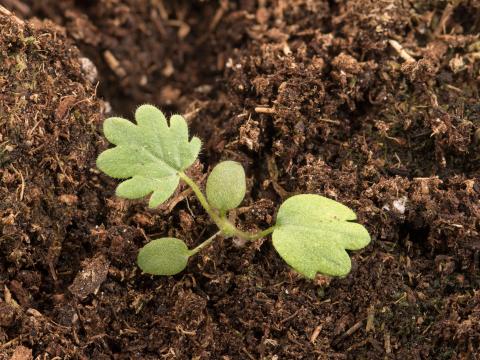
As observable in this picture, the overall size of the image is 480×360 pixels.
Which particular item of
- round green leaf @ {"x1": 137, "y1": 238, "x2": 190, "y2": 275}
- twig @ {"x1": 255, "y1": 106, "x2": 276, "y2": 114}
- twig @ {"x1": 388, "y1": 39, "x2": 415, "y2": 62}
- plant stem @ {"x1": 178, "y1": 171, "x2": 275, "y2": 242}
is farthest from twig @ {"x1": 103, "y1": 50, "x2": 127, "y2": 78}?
twig @ {"x1": 388, "y1": 39, "x2": 415, "y2": 62}

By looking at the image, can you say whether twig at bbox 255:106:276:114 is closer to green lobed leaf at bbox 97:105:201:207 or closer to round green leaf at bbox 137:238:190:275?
green lobed leaf at bbox 97:105:201:207

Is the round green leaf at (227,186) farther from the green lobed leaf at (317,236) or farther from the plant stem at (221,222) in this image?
the green lobed leaf at (317,236)

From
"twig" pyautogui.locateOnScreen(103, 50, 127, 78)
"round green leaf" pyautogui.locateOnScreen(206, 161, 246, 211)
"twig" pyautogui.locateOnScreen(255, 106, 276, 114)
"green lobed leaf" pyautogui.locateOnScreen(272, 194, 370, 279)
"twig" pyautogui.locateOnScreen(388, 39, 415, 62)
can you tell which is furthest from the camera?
"twig" pyautogui.locateOnScreen(103, 50, 127, 78)

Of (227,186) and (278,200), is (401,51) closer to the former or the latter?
(278,200)

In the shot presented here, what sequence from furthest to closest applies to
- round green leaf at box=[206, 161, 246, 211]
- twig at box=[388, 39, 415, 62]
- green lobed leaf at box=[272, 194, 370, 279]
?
twig at box=[388, 39, 415, 62] → round green leaf at box=[206, 161, 246, 211] → green lobed leaf at box=[272, 194, 370, 279]

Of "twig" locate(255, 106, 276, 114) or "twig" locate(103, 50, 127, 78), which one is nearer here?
"twig" locate(255, 106, 276, 114)

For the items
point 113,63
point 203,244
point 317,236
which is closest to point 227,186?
point 203,244
